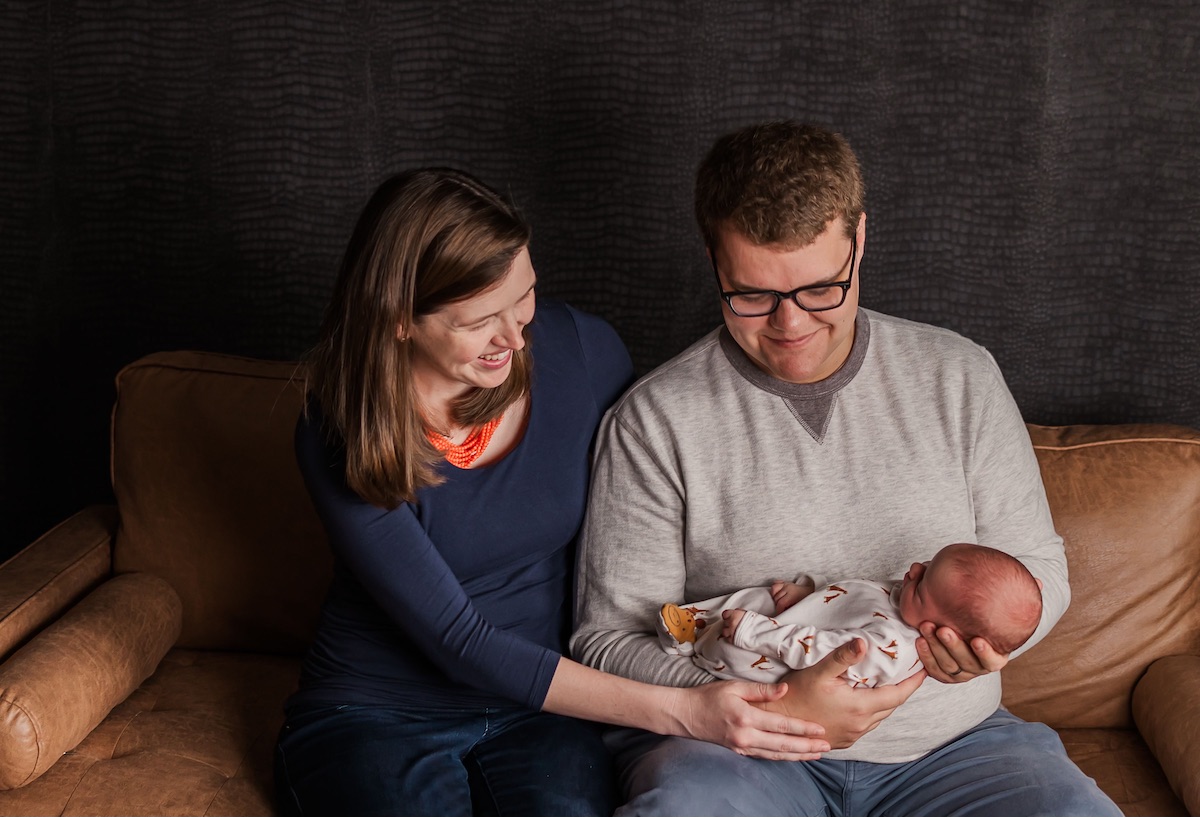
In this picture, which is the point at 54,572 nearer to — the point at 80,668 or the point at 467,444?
the point at 80,668

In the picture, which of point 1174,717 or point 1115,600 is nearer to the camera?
point 1174,717

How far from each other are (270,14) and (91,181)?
0.64m

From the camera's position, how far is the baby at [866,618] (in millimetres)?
1691

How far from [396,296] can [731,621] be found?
753 mm

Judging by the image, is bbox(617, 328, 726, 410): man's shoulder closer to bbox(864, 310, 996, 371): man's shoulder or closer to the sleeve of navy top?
bbox(864, 310, 996, 371): man's shoulder

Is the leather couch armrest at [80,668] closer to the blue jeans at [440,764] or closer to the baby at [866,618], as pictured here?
the blue jeans at [440,764]

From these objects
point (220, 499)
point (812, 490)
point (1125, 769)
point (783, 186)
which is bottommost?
point (1125, 769)

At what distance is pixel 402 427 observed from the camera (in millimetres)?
1841

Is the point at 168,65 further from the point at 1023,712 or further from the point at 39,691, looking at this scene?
the point at 1023,712

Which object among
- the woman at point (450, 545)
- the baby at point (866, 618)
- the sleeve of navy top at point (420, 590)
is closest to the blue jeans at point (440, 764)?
the woman at point (450, 545)

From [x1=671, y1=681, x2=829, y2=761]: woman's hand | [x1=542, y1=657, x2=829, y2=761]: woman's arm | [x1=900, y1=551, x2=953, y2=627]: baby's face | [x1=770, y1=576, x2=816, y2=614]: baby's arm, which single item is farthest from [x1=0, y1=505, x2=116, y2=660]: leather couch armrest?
[x1=900, y1=551, x2=953, y2=627]: baby's face

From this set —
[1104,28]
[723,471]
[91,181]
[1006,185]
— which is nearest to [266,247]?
[91,181]

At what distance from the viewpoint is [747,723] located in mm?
1760

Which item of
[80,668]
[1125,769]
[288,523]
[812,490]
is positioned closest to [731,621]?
[812,490]
